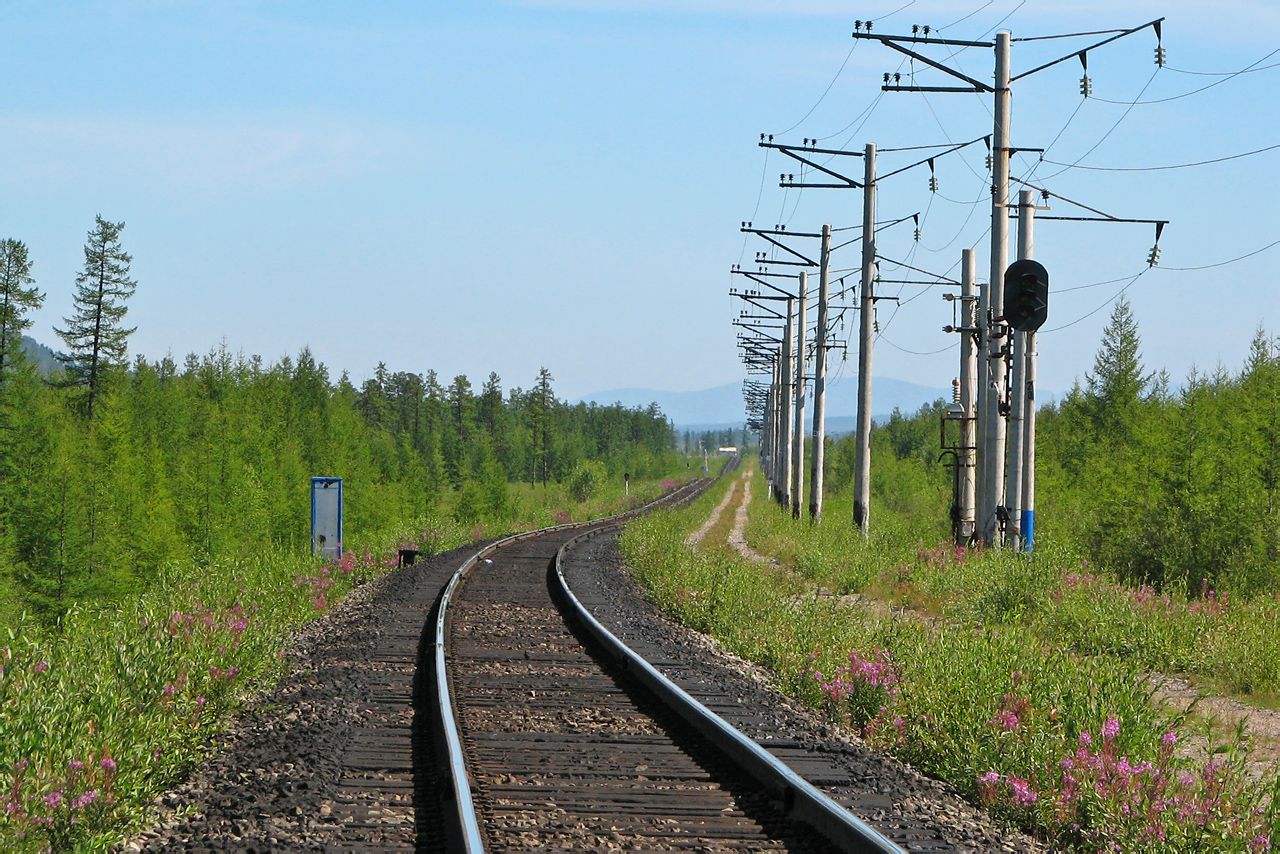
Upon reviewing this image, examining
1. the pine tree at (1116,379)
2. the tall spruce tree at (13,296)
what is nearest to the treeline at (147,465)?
the tall spruce tree at (13,296)

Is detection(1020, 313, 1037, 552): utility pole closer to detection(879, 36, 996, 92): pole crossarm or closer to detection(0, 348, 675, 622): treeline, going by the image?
detection(879, 36, 996, 92): pole crossarm

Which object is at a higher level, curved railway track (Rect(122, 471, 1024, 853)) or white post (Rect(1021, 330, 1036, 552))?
white post (Rect(1021, 330, 1036, 552))

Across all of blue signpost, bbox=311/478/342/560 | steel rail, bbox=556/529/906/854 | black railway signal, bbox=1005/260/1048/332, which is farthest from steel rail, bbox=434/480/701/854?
blue signpost, bbox=311/478/342/560

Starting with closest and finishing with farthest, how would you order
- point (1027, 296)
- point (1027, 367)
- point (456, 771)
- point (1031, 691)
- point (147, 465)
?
point (456, 771)
point (1031, 691)
point (1027, 296)
point (1027, 367)
point (147, 465)

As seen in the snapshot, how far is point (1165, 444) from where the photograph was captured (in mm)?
30703

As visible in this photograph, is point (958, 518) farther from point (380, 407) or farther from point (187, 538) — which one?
point (380, 407)

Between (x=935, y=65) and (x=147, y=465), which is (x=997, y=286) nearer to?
(x=935, y=65)

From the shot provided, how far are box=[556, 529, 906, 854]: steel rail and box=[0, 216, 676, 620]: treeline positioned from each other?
50.7 ft

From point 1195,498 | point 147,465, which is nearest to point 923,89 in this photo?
point 1195,498

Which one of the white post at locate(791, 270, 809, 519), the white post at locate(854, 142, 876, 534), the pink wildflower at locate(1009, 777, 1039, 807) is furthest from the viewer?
the white post at locate(791, 270, 809, 519)

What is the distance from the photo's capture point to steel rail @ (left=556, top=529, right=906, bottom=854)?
5.15 metres

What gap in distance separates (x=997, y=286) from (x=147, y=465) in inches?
2159

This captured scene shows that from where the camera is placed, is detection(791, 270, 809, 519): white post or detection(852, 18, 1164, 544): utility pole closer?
detection(852, 18, 1164, 544): utility pole

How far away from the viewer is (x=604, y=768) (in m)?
6.96
